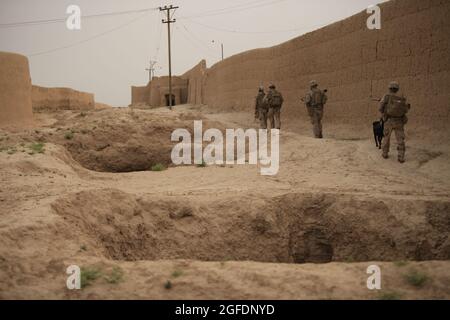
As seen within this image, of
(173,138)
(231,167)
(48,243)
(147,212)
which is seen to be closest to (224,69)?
(173,138)

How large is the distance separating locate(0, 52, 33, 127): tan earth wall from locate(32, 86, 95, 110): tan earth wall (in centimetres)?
894

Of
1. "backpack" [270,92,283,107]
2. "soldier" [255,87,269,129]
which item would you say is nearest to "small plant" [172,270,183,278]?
"backpack" [270,92,283,107]

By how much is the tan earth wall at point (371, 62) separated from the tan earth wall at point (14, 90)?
28.5ft

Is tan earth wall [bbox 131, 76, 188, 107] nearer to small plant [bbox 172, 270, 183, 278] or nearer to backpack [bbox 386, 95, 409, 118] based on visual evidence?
backpack [bbox 386, 95, 409, 118]

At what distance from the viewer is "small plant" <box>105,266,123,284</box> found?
3009mm

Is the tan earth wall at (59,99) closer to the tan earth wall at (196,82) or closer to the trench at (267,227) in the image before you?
the tan earth wall at (196,82)

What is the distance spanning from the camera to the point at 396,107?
7547 mm

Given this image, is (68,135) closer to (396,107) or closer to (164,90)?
(396,107)

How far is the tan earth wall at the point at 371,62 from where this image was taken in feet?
27.2

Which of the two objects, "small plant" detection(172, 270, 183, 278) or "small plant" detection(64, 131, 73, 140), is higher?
"small plant" detection(64, 131, 73, 140)
